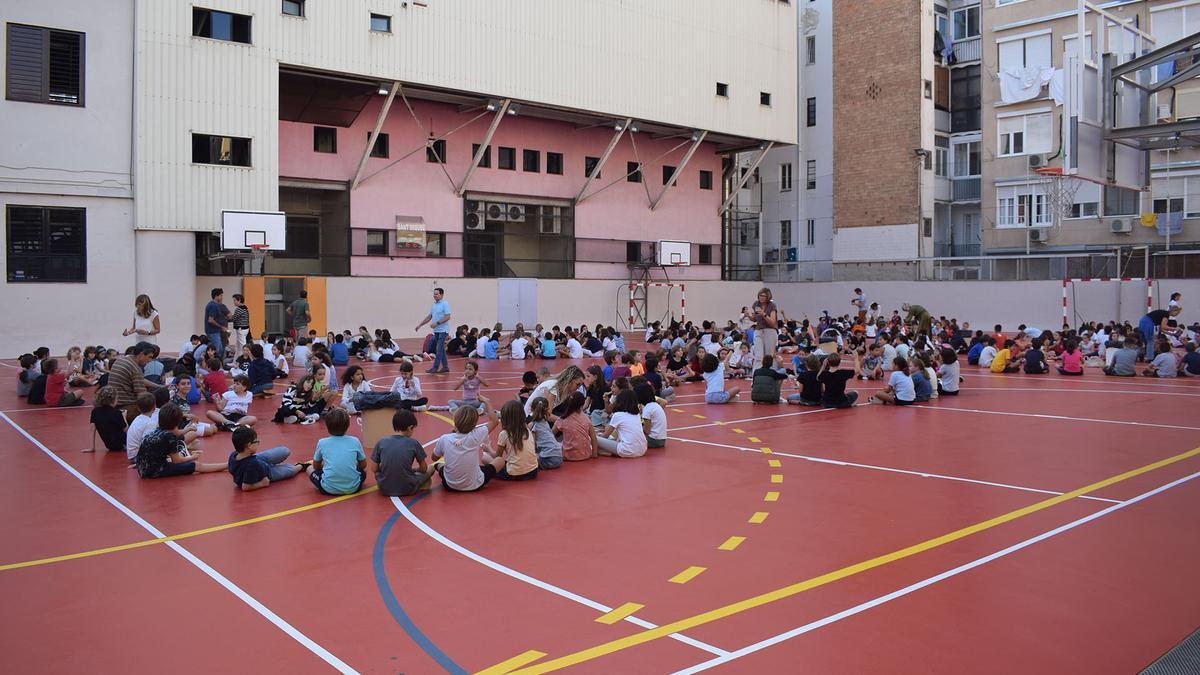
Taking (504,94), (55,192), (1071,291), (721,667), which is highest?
(504,94)

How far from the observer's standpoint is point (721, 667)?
234 inches

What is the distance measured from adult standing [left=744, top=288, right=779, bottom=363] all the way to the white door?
2013 cm

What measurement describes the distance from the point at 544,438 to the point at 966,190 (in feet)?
146

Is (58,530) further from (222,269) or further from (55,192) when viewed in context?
(222,269)

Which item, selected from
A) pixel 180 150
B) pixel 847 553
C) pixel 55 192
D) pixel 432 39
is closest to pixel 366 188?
pixel 432 39

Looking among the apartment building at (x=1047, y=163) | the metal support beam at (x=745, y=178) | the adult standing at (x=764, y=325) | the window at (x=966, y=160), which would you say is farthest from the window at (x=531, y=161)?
the window at (x=966, y=160)

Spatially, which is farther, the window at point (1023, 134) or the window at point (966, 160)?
the window at point (966, 160)

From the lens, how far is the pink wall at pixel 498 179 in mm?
37781

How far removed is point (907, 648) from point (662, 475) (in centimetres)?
590

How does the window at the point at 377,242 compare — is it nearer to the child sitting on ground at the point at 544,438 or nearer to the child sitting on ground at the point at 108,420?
the child sitting on ground at the point at 108,420

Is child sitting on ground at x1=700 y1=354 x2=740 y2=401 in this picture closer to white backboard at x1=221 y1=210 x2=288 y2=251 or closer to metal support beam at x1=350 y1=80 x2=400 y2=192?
white backboard at x1=221 y1=210 x2=288 y2=251

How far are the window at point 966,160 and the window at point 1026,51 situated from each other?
506cm

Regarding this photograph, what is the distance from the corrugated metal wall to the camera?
29828mm

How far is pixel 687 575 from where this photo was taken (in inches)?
307
